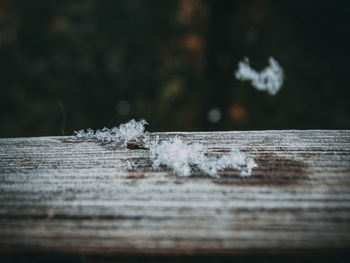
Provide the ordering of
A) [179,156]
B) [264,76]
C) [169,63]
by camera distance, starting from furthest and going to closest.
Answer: [169,63]
[264,76]
[179,156]

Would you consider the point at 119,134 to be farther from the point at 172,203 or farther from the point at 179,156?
the point at 172,203

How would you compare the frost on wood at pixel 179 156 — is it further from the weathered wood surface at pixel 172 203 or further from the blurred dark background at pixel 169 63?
the blurred dark background at pixel 169 63

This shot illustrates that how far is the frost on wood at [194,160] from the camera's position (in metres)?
0.85

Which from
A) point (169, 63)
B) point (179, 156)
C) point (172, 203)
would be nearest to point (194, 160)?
point (179, 156)

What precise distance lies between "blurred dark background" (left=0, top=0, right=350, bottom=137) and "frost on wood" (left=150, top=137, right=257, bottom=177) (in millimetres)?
2682

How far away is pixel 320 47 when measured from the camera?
379 centimetres

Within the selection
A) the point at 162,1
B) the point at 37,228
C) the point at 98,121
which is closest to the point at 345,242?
the point at 37,228

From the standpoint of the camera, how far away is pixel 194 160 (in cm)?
90

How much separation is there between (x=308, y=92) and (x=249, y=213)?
140 inches

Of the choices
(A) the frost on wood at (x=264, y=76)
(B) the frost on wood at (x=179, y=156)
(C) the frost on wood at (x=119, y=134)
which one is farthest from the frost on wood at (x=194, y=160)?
(A) the frost on wood at (x=264, y=76)

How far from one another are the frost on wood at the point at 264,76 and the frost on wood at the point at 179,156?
264 centimetres

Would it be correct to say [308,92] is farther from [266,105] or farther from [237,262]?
[237,262]

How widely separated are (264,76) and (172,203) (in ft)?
9.66

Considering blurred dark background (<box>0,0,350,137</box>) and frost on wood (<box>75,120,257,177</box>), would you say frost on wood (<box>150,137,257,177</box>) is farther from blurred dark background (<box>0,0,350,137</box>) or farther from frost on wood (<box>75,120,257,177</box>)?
blurred dark background (<box>0,0,350,137</box>)
